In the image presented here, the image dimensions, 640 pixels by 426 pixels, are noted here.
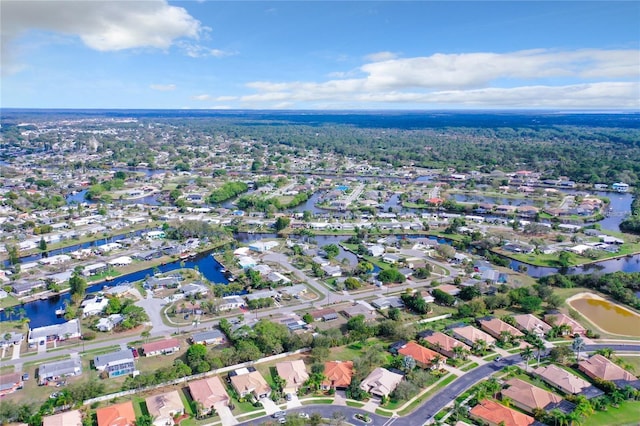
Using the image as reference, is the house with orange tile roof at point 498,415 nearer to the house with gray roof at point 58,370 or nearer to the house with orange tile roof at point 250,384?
the house with orange tile roof at point 250,384

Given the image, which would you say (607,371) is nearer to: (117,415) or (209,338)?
(209,338)

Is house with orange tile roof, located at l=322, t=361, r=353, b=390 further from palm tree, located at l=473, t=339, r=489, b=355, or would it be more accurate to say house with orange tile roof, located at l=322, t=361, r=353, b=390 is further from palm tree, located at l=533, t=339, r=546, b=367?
palm tree, located at l=533, t=339, r=546, b=367

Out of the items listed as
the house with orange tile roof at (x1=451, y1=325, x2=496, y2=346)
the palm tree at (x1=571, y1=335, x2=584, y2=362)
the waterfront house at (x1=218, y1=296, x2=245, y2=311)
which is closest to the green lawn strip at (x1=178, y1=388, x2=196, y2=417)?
the waterfront house at (x1=218, y1=296, x2=245, y2=311)

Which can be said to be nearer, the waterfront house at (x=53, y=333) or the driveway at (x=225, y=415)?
the driveway at (x=225, y=415)

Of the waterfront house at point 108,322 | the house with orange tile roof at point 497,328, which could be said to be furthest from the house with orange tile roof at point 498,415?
the waterfront house at point 108,322

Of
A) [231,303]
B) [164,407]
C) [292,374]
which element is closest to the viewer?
[164,407]

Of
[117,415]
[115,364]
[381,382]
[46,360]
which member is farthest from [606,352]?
[46,360]

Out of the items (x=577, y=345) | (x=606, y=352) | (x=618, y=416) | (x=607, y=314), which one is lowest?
(x=607, y=314)

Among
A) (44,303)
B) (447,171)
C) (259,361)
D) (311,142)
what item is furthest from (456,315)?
(311,142)
